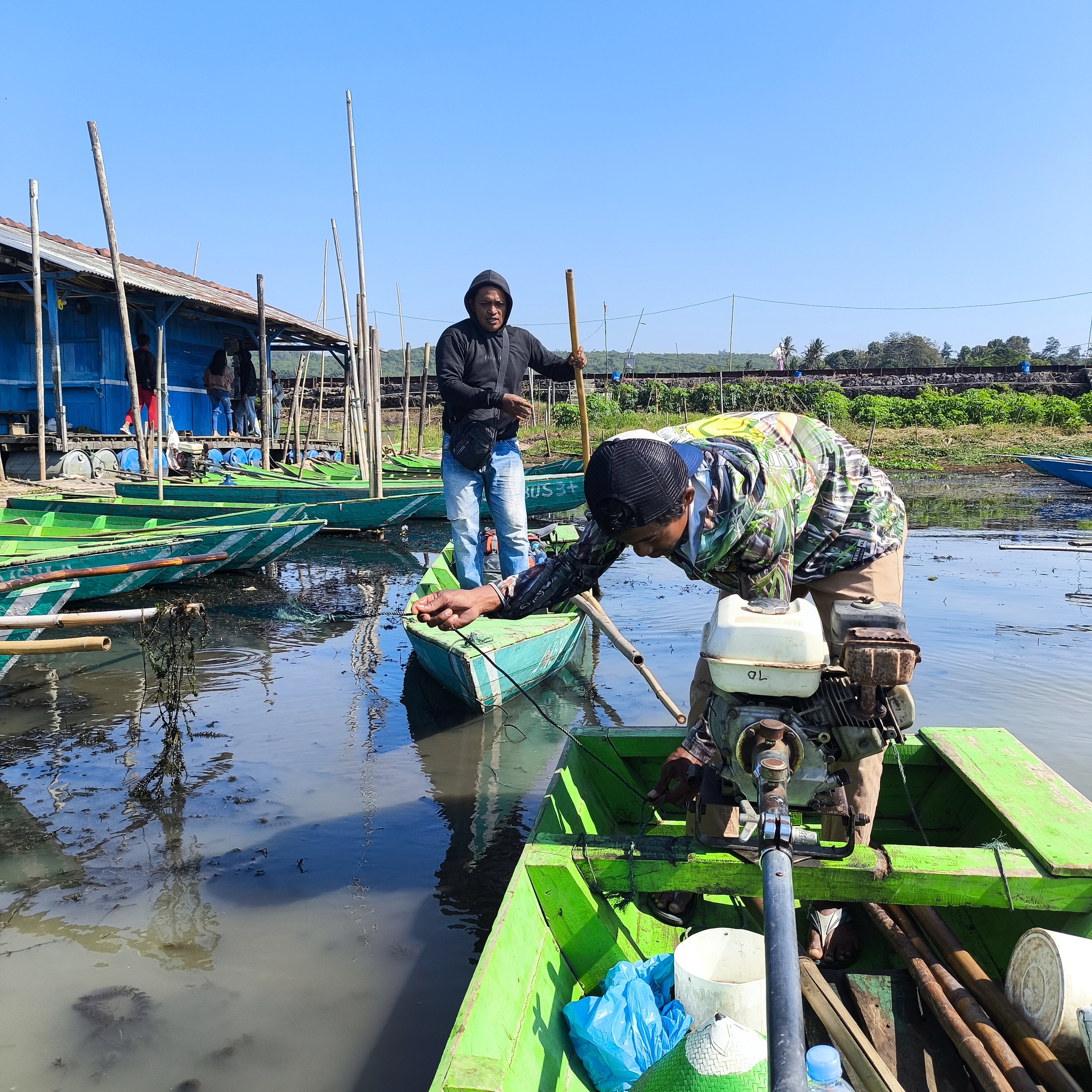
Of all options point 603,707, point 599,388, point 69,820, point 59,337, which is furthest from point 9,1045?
point 599,388

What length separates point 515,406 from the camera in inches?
209

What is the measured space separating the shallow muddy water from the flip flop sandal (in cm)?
65

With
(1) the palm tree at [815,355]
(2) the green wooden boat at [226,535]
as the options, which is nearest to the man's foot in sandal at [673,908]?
(2) the green wooden boat at [226,535]

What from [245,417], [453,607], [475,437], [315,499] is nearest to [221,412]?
[245,417]

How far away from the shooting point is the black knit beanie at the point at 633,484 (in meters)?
2.04

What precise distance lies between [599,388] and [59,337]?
23.2 meters

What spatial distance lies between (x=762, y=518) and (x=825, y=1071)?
4.16 ft

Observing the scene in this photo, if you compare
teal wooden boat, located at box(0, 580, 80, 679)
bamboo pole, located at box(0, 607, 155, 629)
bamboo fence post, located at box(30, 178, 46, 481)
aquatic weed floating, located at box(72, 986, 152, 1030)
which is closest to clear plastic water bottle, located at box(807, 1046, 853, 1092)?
aquatic weed floating, located at box(72, 986, 152, 1030)

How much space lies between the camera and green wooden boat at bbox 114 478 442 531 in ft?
38.3

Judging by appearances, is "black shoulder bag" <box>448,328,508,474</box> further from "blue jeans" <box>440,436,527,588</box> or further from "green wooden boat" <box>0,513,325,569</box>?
"green wooden boat" <box>0,513,325,569</box>

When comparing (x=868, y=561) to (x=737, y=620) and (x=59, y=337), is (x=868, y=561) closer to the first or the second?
(x=737, y=620)

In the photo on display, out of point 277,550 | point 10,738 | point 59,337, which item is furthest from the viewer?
point 59,337

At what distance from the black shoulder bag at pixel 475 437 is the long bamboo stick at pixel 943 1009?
3582 mm

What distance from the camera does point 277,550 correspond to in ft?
29.5
